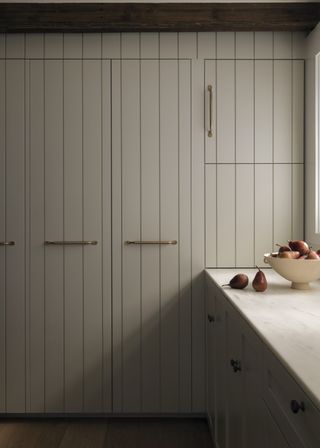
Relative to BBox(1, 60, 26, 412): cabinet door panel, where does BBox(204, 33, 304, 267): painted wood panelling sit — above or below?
above

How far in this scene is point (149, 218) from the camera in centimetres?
273

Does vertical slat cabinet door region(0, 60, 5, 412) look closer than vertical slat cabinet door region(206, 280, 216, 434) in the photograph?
No

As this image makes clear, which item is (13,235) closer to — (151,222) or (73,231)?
(73,231)

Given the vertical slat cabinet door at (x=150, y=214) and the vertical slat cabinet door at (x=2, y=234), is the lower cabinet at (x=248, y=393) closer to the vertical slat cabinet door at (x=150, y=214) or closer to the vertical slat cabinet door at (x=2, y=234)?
the vertical slat cabinet door at (x=150, y=214)

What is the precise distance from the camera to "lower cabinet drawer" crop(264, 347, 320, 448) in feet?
2.95

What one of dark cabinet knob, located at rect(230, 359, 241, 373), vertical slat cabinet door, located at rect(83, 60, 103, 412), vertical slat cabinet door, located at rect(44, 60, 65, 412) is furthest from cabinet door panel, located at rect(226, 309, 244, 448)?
vertical slat cabinet door, located at rect(44, 60, 65, 412)

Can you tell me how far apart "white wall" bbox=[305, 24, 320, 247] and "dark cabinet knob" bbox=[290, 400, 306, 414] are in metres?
1.68

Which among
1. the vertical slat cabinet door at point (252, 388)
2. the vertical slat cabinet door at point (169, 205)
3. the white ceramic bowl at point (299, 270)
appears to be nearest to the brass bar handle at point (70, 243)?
the vertical slat cabinet door at point (169, 205)

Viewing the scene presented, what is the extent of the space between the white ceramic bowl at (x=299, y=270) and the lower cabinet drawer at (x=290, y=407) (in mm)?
818

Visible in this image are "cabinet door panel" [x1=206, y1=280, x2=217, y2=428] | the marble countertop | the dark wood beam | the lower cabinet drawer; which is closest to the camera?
the lower cabinet drawer

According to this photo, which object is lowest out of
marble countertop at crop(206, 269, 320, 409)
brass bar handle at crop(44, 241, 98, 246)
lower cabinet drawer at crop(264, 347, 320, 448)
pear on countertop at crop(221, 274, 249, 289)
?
lower cabinet drawer at crop(264, 347, 320, 448)

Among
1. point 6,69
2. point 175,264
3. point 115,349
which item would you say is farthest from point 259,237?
point 6,69

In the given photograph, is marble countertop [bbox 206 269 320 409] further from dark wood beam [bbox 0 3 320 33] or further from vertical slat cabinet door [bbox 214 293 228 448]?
dark wood beam [bbox 0 3 320 33]

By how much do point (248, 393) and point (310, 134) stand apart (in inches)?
65.1
